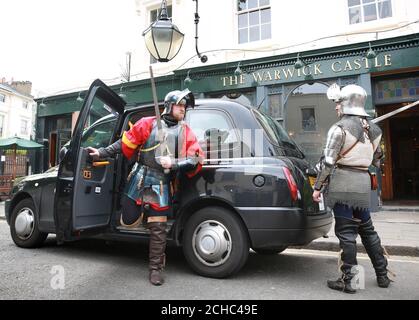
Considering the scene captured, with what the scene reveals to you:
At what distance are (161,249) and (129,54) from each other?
35.8ft

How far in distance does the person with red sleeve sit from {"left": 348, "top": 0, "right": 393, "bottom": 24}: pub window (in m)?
7.75

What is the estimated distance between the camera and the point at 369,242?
3.13 metres

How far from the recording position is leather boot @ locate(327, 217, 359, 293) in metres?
2.95

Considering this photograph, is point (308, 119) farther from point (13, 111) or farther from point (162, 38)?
point (13, 111)

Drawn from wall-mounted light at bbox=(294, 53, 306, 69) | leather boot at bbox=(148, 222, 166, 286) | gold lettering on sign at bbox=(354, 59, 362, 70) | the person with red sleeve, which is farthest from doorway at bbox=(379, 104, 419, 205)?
leather boot at bbox=(148, 222, 166, 286)

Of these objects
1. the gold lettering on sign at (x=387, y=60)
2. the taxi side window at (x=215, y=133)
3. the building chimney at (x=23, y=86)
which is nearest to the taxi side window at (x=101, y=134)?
the taxi side window at (x=215, y=133)

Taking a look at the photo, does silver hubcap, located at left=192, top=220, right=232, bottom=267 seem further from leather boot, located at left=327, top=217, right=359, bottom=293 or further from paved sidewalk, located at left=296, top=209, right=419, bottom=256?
paved sidewalk, located at left=296, top=209, right=419, bottom=256

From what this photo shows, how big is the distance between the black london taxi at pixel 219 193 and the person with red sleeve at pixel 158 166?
254mm

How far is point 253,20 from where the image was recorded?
33.7ft

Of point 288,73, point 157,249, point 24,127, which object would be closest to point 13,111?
point 24,127

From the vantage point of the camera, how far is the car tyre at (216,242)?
3133mm

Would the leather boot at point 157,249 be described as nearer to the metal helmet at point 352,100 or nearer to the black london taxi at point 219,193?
the black london taxi at point 219,193

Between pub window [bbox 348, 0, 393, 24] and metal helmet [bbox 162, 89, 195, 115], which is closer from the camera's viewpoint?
metal helmet [bbox 162, 89, 195, 115]

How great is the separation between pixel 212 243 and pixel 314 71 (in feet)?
23.6
